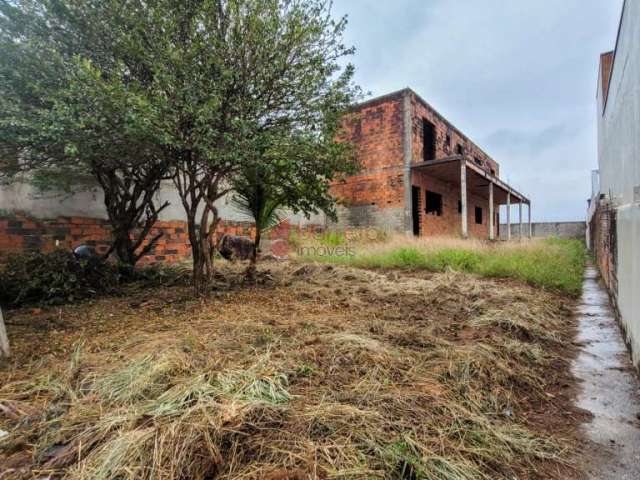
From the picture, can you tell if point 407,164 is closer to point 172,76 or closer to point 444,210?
point 444,210

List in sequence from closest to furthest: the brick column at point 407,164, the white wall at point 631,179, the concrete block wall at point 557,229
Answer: the white wall at point 631,179
the brick column at point 407,164
the concrete block wall at point 557,229

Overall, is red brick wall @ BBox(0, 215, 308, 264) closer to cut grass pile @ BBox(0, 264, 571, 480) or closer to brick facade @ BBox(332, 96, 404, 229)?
cut grass pile @ BBox(0, 264, 571, 480)

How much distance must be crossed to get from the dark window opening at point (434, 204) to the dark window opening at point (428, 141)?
1531mm

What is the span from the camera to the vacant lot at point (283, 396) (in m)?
1.16

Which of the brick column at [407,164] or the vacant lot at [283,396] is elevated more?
the brick column at [407,164]

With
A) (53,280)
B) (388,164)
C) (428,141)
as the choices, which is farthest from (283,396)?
(428,141)

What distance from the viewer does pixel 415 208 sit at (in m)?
10.8

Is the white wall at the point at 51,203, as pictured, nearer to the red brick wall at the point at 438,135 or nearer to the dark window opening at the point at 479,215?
the red brick wall at the point at 438,135

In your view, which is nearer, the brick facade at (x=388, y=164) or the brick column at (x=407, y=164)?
the brick column at (x=407, y=164)

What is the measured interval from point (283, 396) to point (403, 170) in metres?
9.63

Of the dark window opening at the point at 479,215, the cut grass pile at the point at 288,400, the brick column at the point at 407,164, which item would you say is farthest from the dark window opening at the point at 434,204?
the cut grass pile at the point at 288,400

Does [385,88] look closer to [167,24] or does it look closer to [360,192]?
[360,192]

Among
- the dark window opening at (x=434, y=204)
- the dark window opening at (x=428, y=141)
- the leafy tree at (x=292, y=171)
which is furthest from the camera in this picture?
the dark window opening at (x=434, y=204)

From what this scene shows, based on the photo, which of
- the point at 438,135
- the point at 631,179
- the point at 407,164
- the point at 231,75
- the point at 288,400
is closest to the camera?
the point at 288,400
